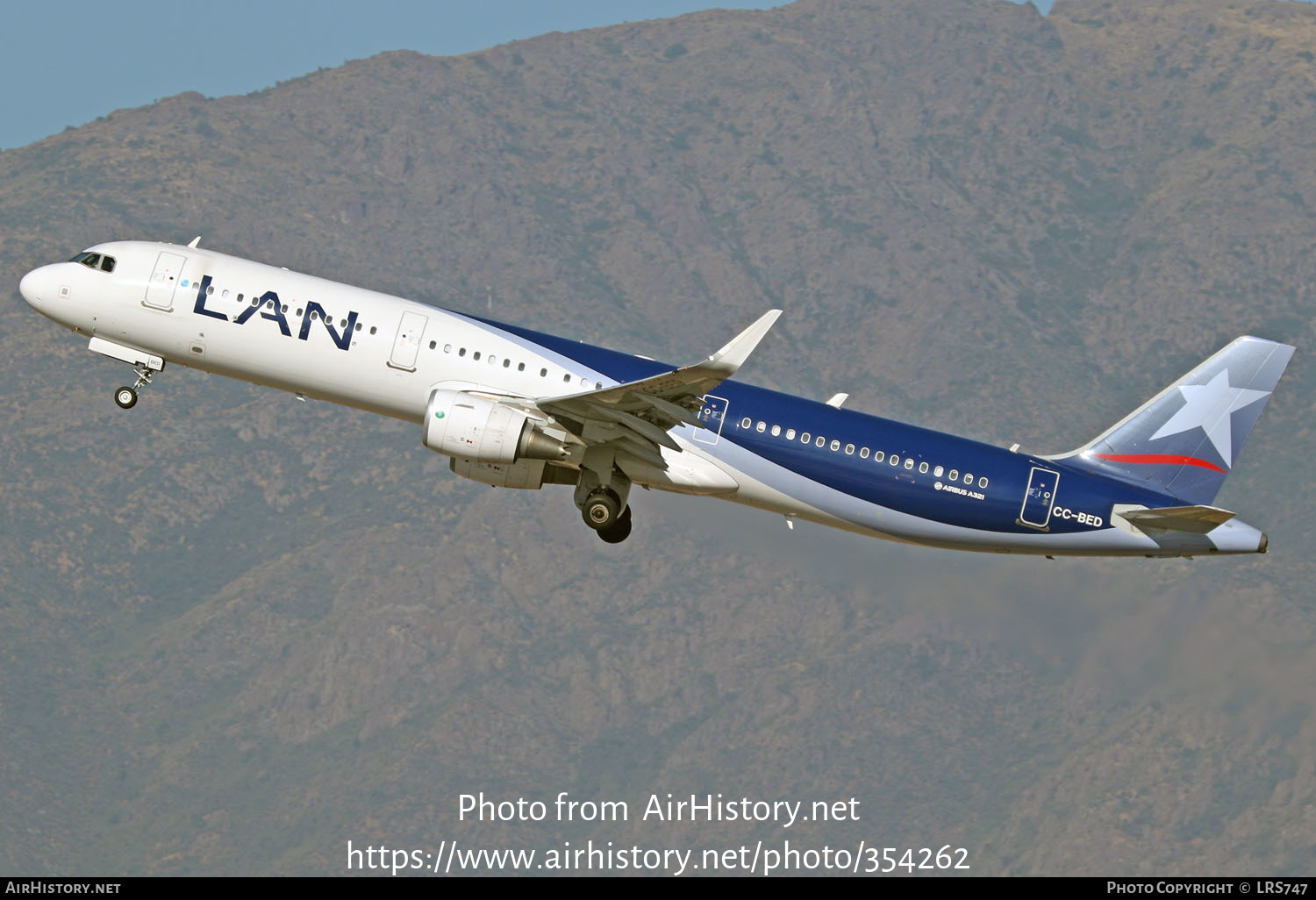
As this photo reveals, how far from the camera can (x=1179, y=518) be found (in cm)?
5872

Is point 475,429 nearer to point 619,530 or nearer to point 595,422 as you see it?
point 595,422

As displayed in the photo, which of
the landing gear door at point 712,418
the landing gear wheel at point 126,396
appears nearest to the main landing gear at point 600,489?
the landing gear door at point 712,418

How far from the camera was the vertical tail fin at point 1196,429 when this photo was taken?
62875 mm

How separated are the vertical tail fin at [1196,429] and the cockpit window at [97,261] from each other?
30.9m

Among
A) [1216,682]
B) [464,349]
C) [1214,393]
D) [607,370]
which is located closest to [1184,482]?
[1214,393]

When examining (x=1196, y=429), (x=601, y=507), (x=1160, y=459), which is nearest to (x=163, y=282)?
(x=601, y=507)

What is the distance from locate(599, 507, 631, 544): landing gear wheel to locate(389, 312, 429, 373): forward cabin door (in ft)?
26.5

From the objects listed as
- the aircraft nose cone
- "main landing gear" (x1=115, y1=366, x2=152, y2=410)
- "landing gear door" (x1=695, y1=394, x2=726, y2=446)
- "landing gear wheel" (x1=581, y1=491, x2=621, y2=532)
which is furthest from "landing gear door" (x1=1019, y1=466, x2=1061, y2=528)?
the aircraft nose cone

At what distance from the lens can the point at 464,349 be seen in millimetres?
59250

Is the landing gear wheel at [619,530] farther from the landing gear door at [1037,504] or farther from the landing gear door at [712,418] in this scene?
the landing gear door at [1037,504]

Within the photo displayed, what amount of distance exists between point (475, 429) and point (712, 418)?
7372 mm

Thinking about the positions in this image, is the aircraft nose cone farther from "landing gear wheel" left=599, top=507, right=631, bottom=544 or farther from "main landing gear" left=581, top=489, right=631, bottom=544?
"landing gear wheel" left=599, top=507, right=631, bottom=544
